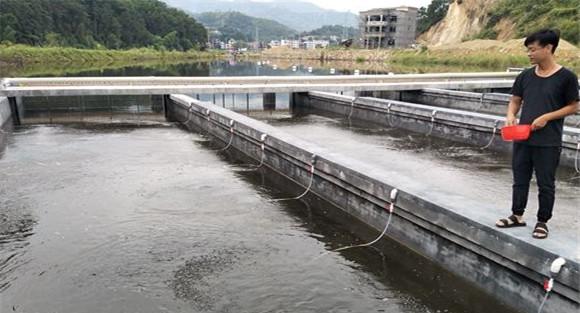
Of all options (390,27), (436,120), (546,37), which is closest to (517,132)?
(546,37)

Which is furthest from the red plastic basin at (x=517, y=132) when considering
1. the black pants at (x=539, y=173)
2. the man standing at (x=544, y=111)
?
the black pants at (x=539, y=173)

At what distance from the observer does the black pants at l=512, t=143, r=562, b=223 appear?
14.3ft

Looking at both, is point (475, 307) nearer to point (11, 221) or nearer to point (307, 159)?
point (307, 159)

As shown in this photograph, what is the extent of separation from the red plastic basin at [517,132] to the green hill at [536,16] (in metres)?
60.4

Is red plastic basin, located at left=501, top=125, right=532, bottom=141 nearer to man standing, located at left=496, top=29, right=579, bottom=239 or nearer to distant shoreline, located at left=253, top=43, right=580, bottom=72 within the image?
man standing, located at left=496, top=29, right=579, bottom=239

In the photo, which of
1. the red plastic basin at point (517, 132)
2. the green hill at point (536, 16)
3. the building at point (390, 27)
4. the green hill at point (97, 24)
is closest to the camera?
the red plastic basin at point (517, 132)

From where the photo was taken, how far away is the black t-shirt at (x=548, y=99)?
4.25 meters

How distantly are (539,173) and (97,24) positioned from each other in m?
113

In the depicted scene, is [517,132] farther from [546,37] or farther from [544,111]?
[546,37]

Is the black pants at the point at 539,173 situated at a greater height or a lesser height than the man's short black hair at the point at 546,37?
lesser

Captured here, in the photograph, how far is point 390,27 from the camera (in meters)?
98.1

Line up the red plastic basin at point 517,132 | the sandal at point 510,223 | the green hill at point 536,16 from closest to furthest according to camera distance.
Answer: the red plastic basin at point 517,132
the sandal at point 510,223
the green hill at point 536,16

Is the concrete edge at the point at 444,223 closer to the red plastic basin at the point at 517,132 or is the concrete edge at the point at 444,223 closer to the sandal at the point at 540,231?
the sandal at the point at 540,231

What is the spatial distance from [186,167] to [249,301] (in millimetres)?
6298
